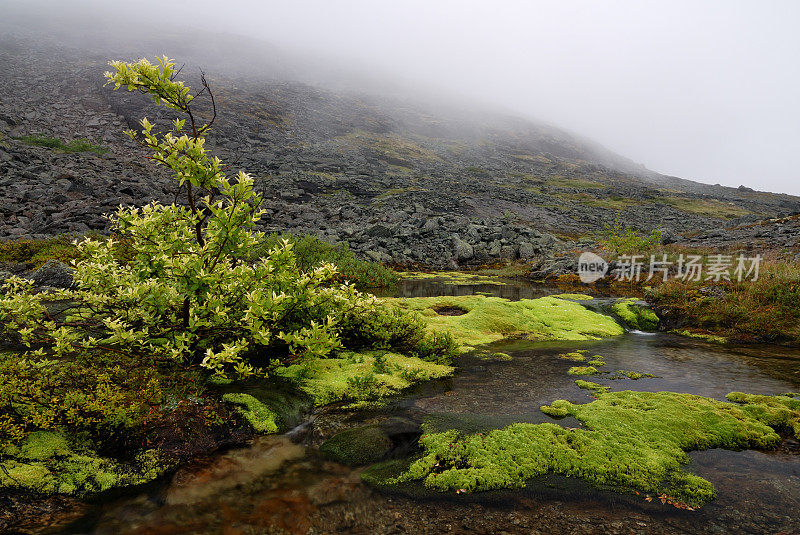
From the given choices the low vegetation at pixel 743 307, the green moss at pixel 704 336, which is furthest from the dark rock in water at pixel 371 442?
the low vegetation at pixel 743 307

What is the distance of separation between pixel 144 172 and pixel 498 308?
40.9 meters

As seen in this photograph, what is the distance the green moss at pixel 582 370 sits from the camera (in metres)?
8.61

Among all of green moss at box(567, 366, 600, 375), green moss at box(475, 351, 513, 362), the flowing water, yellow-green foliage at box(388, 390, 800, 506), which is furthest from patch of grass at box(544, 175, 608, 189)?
the flowing water

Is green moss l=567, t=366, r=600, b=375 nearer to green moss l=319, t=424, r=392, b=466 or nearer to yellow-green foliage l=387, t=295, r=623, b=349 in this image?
yellow-green foliage l=387, t=295, r=623, b=349

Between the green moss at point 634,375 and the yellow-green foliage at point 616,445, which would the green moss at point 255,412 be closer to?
the yellow-green foliage at point 616,445

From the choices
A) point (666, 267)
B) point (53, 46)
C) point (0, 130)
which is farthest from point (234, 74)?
point (666, 267)

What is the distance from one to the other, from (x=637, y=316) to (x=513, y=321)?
5971mm

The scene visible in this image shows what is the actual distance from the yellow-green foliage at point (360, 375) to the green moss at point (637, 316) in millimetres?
10312

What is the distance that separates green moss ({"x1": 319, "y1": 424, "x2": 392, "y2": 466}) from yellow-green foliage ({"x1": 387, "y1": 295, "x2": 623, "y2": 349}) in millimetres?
5452

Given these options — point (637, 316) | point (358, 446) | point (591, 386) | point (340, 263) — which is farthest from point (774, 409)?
point (340, 263)

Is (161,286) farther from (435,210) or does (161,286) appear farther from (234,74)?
(234,74)

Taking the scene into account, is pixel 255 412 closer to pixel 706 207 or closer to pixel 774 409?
pixel 774 409

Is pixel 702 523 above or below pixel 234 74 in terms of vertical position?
below

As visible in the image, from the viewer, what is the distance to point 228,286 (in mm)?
6953
